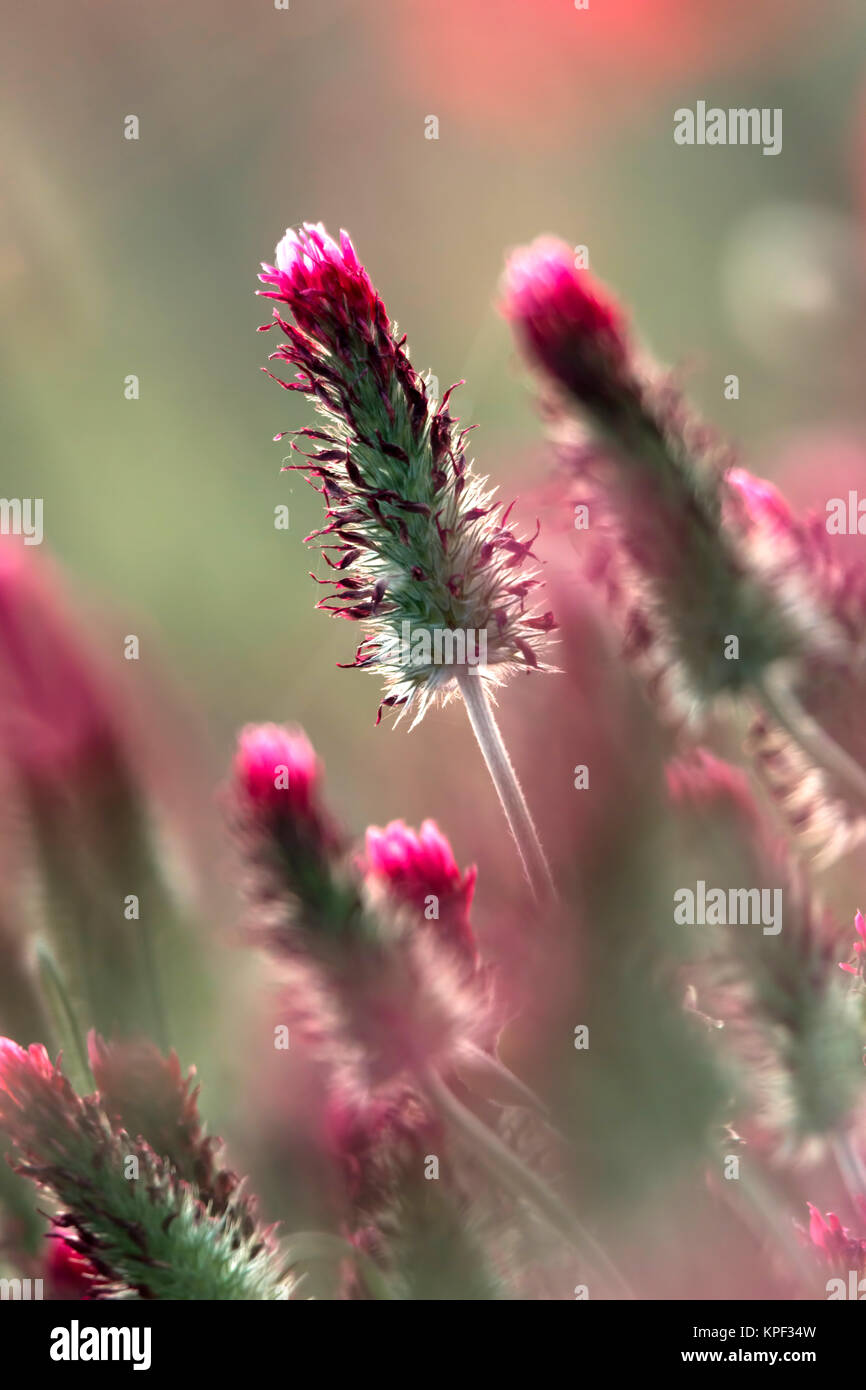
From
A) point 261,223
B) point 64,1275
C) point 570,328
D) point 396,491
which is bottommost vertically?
point 64,1275

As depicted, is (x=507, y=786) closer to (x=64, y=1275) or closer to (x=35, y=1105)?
(x=35, y=1105)

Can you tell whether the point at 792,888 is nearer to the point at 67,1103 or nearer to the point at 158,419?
the point at 67,1103

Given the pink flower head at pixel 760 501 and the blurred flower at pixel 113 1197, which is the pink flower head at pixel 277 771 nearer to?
the blurred flower at pixel 113 1197

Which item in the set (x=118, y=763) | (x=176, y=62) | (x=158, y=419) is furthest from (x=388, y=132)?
(x=118, y=763)

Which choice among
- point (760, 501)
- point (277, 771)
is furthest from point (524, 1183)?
→ point (760, 501)

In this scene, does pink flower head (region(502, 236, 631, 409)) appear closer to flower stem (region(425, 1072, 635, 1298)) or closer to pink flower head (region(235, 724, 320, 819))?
pink flower head (region(235, 724, 320, 819))

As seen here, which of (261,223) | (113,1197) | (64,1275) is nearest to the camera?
(113,1197)

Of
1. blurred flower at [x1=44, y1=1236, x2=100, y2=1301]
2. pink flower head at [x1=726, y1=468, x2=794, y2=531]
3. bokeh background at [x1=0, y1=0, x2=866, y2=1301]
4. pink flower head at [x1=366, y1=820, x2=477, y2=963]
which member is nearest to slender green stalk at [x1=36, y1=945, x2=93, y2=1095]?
blurred flower at [x1=44, y1=1236, x2=100, y2=1301]
